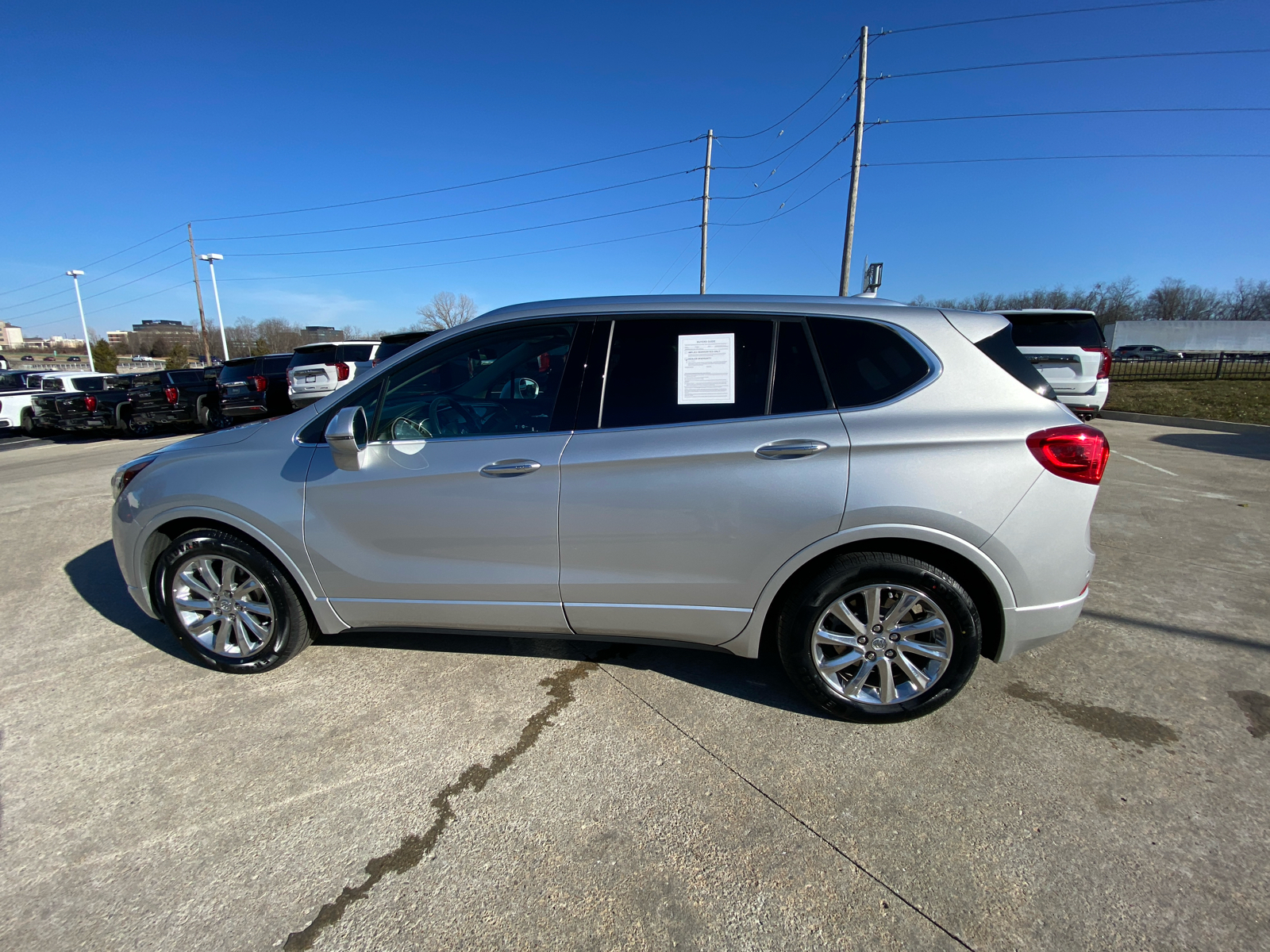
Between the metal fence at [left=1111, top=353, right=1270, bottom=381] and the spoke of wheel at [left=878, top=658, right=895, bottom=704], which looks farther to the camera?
the metal fence at [left=1111, top=353, right=1270, bottom=381]

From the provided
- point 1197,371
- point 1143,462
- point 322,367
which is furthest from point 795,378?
point 1197,371

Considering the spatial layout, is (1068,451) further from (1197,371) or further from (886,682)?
(1197,371)

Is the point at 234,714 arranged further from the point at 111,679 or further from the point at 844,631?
the point at 844,631

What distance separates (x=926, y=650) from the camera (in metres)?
2.46

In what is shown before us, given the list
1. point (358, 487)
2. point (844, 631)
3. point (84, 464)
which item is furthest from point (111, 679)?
point (84, 464)

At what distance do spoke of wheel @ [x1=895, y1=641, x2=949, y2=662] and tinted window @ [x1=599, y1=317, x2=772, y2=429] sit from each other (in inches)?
45.0

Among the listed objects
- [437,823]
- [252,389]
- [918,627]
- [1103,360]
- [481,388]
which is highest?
[1103,360]

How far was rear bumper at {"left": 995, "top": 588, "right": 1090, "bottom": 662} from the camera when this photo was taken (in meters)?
2.40

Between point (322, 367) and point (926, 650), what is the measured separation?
12.2 m

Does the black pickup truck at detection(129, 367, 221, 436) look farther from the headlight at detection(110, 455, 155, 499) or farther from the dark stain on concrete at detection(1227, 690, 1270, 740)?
the dark stain on concrete at detection(1227, 690, 1270, 740)

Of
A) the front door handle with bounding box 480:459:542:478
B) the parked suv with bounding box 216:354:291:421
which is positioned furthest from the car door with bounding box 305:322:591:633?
the parked suv with bounding box 216:354:291:421

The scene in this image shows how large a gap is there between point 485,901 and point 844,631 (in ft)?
5.44

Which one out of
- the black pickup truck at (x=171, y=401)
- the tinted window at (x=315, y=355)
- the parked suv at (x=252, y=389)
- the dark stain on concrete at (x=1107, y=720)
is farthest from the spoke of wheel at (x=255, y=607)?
the black pickup truck at (x=171, y=401)

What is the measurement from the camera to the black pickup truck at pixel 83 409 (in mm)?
12977
